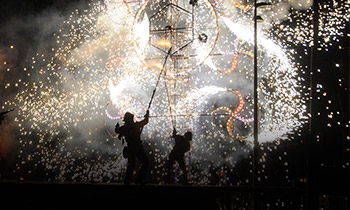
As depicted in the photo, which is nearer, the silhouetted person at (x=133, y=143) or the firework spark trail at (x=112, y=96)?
the silhouetted person at (x=133, y=143)

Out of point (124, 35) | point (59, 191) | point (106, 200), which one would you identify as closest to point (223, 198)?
point (106, 200)

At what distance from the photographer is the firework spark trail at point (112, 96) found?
11.9 m

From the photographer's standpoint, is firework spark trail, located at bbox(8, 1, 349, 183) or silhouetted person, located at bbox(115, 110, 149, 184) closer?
silhouetted person, located at bbox(115, 110, 149, 184)

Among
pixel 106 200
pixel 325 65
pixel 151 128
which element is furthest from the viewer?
pixel 151 128

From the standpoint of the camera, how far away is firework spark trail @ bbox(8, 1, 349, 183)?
38.9 ft

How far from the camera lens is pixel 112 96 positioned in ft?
39.8

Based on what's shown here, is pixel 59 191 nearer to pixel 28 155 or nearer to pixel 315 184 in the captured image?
pixel 315 184

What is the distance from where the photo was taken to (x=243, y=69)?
12.2m

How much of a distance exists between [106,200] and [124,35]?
829cm

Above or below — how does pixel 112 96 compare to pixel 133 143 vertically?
above

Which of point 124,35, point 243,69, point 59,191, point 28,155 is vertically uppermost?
point 124,35

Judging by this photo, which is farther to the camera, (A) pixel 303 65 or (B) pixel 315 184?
(A) pixel 303 65

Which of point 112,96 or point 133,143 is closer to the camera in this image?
point 133,143

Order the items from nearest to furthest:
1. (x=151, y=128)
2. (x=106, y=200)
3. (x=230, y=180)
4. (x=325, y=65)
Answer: (x=106, y=200) → (x=325, y=65) → (x=151, y=128) → (x=230, y=180)
